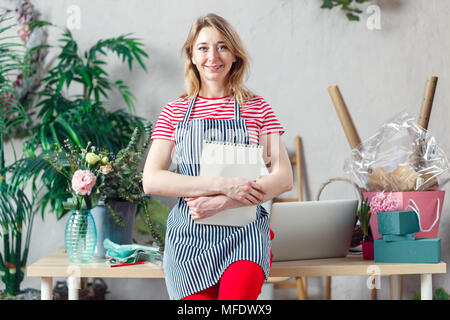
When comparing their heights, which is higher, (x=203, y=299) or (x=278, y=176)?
(x=278, y=176)

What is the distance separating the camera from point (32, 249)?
3.08m

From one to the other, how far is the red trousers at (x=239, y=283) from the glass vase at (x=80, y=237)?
1.55 ft

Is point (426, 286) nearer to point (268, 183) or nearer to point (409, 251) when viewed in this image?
point (409, 251)

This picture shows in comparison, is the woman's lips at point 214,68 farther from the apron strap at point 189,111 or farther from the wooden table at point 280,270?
the wooden table at point 280,270

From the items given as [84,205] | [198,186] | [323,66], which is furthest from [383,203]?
[323,66]

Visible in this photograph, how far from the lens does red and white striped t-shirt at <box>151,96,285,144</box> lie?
1.52 meters

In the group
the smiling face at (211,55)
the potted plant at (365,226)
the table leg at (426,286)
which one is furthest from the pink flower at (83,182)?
the table leg at (426,286)

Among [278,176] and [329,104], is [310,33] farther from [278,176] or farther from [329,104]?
[278,176]

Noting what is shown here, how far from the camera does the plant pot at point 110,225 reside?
1795 mm

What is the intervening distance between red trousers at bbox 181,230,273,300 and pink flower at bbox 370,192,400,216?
0.64 metres

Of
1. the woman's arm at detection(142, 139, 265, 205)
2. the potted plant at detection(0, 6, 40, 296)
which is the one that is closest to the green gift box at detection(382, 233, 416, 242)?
the woman's arm at detection(142, 139, 265, 205)

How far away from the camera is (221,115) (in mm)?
1521
